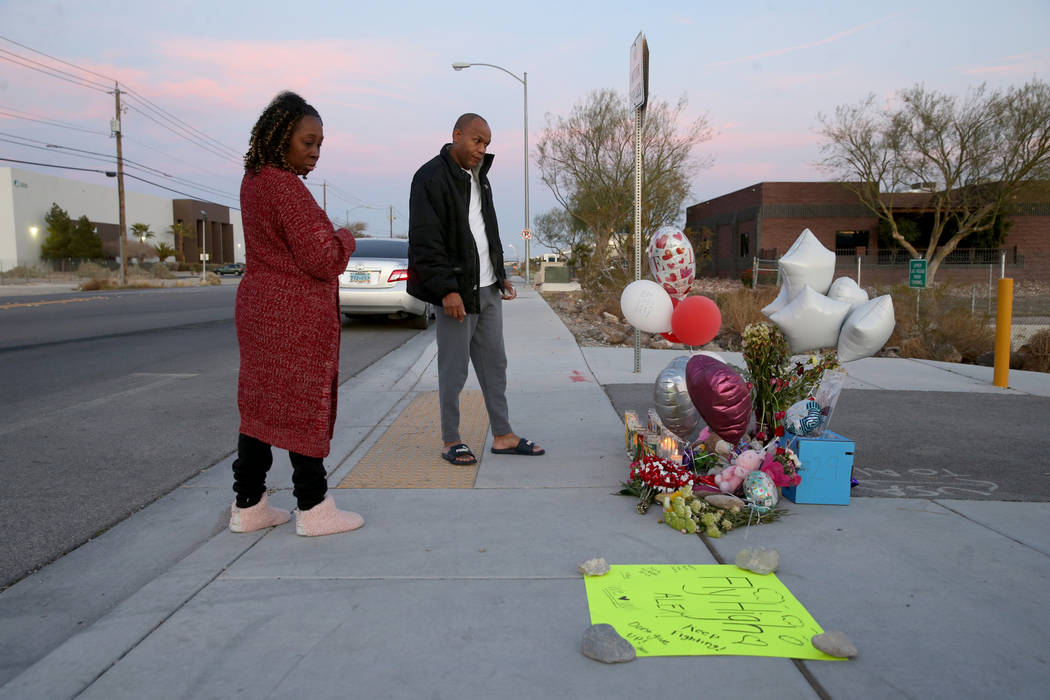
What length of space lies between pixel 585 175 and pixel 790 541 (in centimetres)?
3417

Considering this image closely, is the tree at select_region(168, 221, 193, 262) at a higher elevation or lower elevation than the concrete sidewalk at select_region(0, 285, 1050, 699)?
higher

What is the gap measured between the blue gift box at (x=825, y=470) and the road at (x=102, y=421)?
3369 millimetres

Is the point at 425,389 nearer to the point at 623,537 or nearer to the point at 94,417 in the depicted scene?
the point at 94,417

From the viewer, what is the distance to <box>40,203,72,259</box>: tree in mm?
60469

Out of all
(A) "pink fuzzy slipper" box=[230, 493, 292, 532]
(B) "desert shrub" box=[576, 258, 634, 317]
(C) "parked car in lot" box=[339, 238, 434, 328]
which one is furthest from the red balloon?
(B) "desert shrub" box=[576, 258, 634, 317]

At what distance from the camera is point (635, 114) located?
6.78 meters

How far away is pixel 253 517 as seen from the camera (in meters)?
3.29

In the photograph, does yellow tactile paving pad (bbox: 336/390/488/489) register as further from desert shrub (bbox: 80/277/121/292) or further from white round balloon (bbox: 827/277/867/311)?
desert shrub (bbox: 80/277/121/292)

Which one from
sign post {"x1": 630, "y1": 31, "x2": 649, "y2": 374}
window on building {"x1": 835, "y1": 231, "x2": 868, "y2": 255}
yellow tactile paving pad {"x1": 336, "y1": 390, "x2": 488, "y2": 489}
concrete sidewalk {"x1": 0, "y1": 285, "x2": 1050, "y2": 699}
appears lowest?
concrete sidewalk {"x1": 0, "y1": 285, "x2": 1050, "y2": 699}

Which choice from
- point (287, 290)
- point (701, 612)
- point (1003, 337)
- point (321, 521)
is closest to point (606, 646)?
point (701, 612)

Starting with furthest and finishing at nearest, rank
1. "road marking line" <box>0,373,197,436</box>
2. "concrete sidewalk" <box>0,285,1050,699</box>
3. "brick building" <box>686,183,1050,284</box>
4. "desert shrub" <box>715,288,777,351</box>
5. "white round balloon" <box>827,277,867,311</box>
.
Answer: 1. "brick building" <box>686,183,1050,284</box>
2. "desert shrub" <box>715,288,777,351</box>
3. "road marking line" <box>0,373,197,436</box>
4. "white round balloon" <box>827,277,867,311</box>
5. "concrete sidewalk" <box>0,285,1050,699</box>

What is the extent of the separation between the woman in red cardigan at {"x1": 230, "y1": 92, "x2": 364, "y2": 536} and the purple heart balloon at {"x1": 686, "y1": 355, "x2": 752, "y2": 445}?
1772 mm

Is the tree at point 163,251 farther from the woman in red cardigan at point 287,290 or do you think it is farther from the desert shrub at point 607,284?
the woman in red cardigan at point 287,290

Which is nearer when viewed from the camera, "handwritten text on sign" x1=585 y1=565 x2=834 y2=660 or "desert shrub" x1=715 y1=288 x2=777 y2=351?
"handwritten text on sign" x1=585 y1=565 x2=834 y2=660
